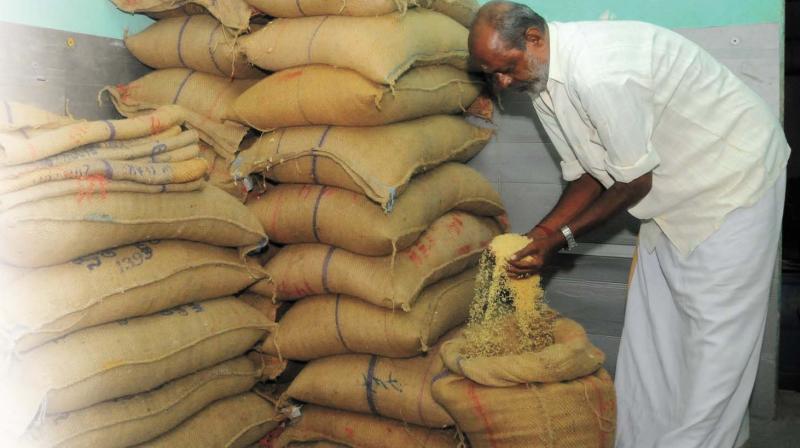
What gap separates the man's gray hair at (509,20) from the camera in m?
2.22

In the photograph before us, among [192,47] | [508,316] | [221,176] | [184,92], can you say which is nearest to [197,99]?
[184,92]

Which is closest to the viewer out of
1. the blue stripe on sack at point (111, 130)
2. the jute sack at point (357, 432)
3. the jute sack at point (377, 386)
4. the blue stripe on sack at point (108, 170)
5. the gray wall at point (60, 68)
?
the blue stripe on sack at point (108, 170)

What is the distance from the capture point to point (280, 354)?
288cm

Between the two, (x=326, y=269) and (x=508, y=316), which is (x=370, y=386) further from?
(x=508, y=316)

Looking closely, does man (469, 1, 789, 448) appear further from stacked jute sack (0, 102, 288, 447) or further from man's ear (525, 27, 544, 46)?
stacked jute sack (0, 102, 288, 447)

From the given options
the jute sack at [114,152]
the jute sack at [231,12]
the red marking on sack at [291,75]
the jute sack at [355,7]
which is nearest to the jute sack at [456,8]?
the jute sack at [355,7]

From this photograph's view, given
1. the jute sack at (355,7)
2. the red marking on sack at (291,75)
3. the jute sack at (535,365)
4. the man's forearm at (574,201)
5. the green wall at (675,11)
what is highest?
the jute sack at (355,7)

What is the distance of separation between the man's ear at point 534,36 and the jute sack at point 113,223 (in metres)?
1.11

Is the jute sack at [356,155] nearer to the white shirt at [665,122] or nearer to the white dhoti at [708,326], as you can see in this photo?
the white shirt at [665,122]

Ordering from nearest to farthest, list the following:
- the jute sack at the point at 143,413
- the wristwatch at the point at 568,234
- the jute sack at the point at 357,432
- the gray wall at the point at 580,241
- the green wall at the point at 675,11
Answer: the jute sack at the point at 143,413
the wristwatch at the point at 568,234
the jute sack at the point at 357,432
the green wall at the point at 675,11
the gray wall at the point at 580,241

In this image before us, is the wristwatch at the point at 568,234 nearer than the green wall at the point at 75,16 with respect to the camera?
Yes

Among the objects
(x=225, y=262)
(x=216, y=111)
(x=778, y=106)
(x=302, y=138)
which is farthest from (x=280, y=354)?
(x=778, y=106)

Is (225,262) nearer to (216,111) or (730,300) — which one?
(216,111)

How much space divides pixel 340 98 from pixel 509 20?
0.72 metres
